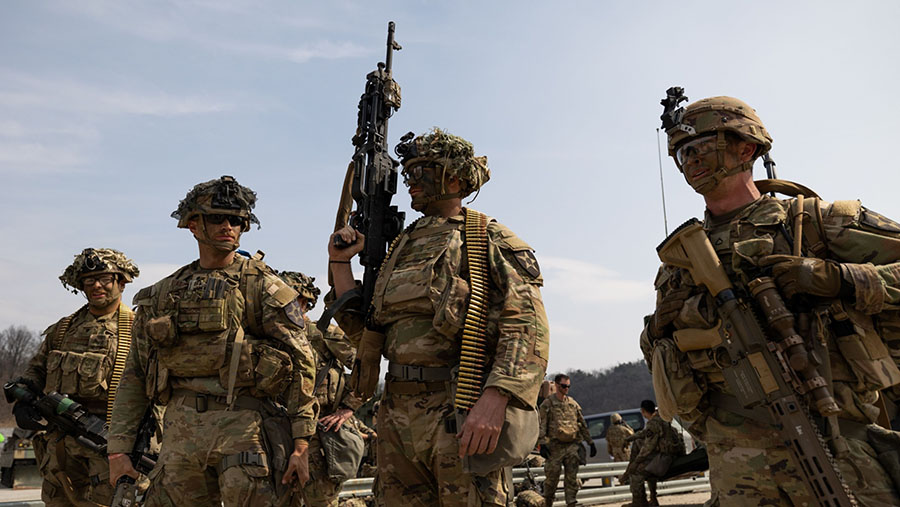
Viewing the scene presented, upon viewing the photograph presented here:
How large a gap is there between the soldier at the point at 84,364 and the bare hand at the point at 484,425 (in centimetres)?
504

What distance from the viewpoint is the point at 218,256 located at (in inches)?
209

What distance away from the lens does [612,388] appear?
91438 millimetres

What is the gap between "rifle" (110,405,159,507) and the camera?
4910mm

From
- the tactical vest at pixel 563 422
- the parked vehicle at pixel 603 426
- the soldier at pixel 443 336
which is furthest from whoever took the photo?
the parked vehicle at pixel 603 426

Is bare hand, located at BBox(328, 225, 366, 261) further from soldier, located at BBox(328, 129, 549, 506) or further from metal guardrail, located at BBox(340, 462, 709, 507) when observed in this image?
metal guardrail, located at BBox(340, 462, 709, 507)

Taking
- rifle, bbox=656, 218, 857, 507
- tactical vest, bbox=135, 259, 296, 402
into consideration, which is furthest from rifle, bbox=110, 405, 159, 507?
rifle, bbox=656, 218, 857, 507

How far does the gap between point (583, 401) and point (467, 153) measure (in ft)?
283

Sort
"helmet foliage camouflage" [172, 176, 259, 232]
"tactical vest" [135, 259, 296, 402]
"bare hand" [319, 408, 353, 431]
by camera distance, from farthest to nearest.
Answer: "bare hand" [319, 408, 353, 431]
"helmet foliage camouflage" [172, 176, 259, 232]
"tactical vest" [135, 259, 296, 402]

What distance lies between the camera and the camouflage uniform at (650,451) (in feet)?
42.1

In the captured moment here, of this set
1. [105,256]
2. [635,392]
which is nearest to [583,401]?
[635,392]

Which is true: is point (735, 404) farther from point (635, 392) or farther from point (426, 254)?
point (635, 392)

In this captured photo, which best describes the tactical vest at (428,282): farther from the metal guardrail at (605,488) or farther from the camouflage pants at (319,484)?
the metal guardrail at (605,488)

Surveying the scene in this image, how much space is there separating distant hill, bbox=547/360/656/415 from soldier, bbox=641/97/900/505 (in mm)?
80690

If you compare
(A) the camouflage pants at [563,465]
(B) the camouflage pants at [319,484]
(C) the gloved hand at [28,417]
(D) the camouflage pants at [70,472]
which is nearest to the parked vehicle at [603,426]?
(A) the camouflage pants at [563,465]
